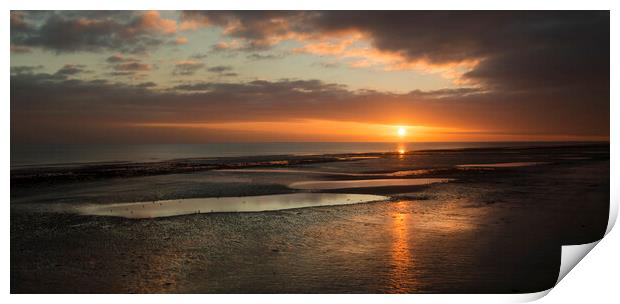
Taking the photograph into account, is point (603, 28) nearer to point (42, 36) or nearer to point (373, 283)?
point (373, 283)

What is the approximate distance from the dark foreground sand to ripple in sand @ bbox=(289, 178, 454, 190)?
252 centimetres

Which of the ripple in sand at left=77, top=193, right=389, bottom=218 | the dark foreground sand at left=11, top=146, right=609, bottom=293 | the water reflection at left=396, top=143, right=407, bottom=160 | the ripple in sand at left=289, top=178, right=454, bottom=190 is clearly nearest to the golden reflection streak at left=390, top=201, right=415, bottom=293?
the dark foreground sand at left=11, top=146, right=609, bottom=293

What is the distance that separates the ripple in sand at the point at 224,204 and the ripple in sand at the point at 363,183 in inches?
60.0

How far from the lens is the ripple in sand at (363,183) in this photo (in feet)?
42.3

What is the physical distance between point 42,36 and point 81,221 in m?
3.24

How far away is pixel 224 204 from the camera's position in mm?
9984

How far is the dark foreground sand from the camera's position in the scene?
597cm

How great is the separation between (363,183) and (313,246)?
271 inches

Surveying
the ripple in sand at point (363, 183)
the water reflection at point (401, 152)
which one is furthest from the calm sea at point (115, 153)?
the ripple in sand at point (363, 183)

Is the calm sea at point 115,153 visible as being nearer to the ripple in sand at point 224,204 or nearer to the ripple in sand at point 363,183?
the ripple in sand at point 224,204

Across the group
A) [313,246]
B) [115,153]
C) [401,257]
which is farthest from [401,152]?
[401,257]

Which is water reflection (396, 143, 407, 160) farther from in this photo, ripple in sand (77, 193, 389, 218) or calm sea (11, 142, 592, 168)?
ripple in sand (77, 193, 389, 218)

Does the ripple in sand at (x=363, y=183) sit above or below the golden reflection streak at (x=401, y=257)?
above
